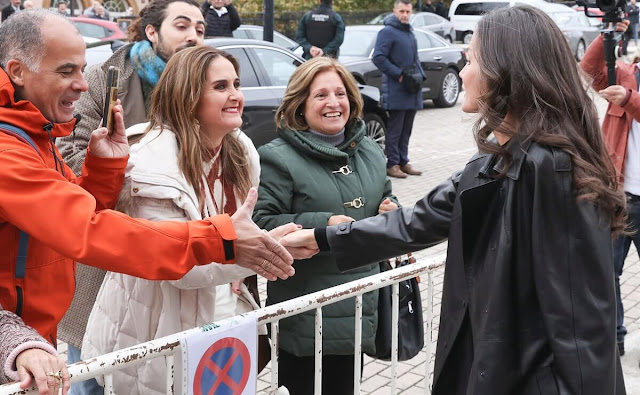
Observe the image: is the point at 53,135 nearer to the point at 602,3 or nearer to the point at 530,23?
the point at 530,23

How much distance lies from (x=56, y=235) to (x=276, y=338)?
0.90 metres

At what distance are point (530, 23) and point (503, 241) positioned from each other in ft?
2.03

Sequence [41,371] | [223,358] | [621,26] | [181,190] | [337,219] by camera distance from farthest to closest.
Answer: [621,26] < [337,219] < [181,190] < [223,358] < [41,371]

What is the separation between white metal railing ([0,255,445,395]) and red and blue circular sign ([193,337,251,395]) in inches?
2.8

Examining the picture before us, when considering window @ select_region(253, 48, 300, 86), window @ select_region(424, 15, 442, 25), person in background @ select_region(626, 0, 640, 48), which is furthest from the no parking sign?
person in background @ select_region(626, 0, 640, 48)

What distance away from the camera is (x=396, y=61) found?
1080 cm

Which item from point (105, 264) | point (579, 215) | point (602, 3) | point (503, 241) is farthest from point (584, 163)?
point (602, 3)

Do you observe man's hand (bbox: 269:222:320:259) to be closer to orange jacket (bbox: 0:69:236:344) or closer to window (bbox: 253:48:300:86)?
orange jacket (bbox: 0:69:236:344)

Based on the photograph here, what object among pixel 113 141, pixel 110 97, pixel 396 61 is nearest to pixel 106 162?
pixel 113 141

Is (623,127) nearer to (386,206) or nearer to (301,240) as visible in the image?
(386,206)

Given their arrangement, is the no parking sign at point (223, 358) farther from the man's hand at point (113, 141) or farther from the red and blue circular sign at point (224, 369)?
the man's hand at point (113, 141)

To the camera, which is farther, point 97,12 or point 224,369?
point 97,12

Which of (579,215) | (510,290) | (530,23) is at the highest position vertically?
(530,23)

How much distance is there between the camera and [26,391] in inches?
82.0
